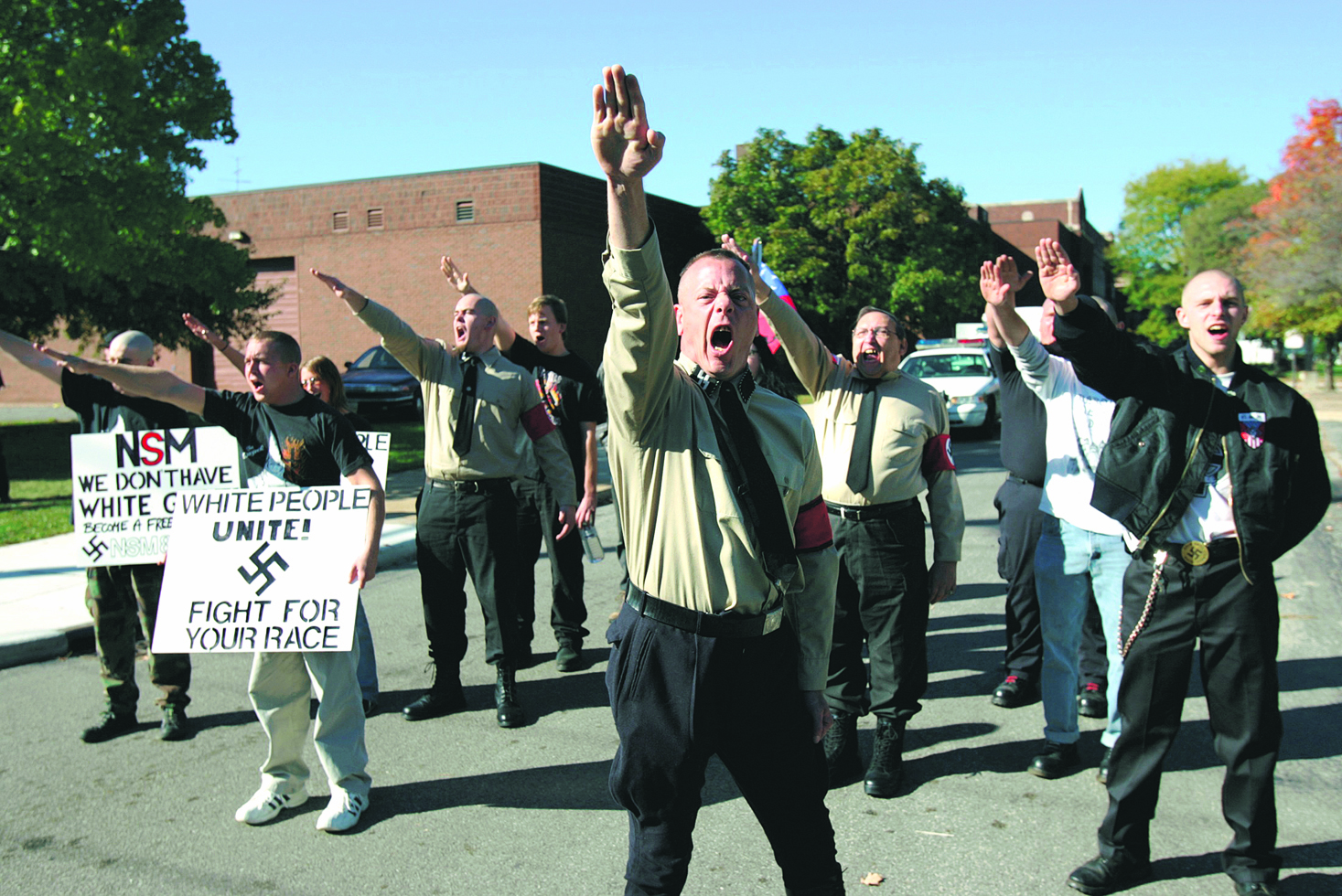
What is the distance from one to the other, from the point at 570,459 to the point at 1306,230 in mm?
31284

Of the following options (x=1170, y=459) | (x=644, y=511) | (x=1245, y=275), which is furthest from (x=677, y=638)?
(x=1245, y=275)

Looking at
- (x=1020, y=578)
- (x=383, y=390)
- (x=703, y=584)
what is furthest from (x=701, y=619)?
(x=383, y=390)

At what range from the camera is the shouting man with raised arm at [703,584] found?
8.18 feet

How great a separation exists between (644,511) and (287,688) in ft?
8.24

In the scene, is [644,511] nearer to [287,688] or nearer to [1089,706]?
[287,688]

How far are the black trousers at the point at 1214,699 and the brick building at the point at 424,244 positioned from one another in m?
25.4

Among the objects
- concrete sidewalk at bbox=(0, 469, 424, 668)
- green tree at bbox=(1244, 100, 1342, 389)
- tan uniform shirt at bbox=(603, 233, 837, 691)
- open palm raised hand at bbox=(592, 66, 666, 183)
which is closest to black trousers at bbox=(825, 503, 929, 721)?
tan uniform shirt at bbox=(603, 233, 837, 691)

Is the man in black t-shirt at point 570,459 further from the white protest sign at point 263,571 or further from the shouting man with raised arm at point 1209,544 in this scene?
the shouting man with raised arm at point 1209,544

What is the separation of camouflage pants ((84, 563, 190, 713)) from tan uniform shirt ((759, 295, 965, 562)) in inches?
134

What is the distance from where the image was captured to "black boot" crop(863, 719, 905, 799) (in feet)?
14.4

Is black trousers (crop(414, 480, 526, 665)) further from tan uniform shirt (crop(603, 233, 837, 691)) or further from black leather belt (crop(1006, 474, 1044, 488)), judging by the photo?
tan uniform shirt (crop(603, 233, 837, 691))

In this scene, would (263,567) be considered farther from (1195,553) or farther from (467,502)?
(1195,553)

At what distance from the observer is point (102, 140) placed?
13.1 meters

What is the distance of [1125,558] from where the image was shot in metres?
4.43
